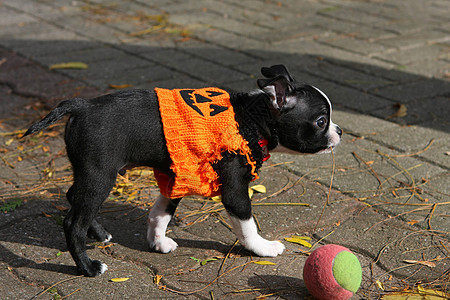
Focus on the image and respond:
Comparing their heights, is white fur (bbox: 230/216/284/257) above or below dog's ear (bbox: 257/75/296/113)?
below

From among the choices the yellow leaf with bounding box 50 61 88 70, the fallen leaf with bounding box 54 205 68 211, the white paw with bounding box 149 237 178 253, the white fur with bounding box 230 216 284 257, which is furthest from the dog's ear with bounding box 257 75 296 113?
the yellow leaf with bounding box 50 61 88 70

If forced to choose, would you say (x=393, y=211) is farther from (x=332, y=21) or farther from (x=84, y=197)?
(x=332, y=21)

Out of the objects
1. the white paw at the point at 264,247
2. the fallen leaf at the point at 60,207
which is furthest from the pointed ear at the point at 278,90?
the fallen leaf at the point at 60,207

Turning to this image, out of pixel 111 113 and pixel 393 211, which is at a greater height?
pixel 111 113

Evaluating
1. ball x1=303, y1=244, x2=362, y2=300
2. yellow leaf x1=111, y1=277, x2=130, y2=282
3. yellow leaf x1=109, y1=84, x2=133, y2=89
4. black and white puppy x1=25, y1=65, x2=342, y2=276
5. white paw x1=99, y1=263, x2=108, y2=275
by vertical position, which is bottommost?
yellow leaf x1=111, y1=277, x2=130, y2=282

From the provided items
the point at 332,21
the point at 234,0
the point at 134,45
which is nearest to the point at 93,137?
the point at 134,45

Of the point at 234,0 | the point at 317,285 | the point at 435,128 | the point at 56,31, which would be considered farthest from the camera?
the point at 234,0

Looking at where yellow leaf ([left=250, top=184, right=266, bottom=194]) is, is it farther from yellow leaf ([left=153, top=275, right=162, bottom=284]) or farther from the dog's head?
yellow leaf ([left=153, top=275, right=162, bottom=284])

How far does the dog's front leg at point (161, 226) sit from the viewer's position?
3.06m

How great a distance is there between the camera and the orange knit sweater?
2.75 metres

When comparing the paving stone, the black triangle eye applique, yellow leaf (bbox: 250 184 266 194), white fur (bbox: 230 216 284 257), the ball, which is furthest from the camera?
the paving stone

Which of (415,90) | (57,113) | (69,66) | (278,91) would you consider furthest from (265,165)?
(69,66)

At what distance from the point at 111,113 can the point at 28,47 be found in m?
4.22

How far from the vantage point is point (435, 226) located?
329 cm
